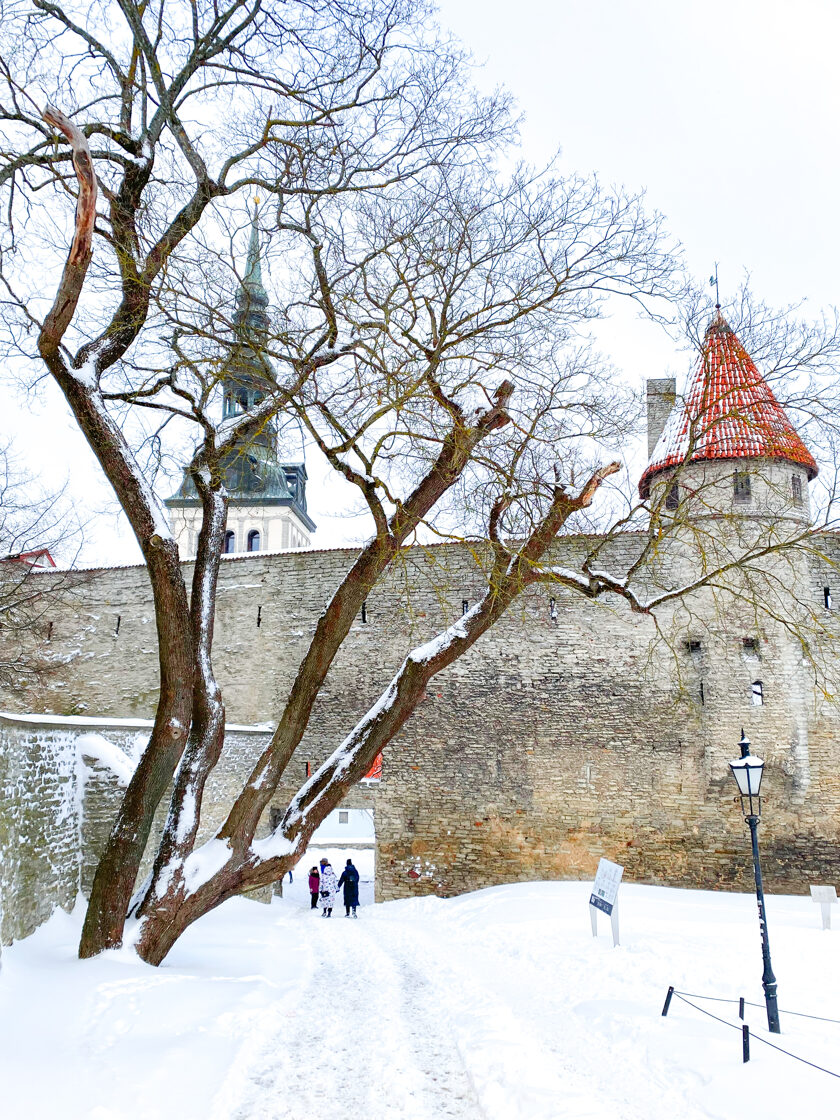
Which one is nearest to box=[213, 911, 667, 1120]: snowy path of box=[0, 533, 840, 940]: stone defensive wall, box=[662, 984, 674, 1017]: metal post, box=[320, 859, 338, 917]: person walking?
box=[662, 984, 674, 1017]: metal post

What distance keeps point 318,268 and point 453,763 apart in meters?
8.65

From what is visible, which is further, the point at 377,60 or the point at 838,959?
the point at 838,959

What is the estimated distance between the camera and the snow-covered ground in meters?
4.02

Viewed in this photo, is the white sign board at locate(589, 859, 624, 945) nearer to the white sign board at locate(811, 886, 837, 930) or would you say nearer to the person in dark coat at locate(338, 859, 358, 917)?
the white sign board at locate(811, 886, 837, 930)

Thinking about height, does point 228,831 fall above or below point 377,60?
below

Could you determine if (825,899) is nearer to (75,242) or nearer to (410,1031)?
(410,1031)

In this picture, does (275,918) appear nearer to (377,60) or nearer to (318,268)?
(318,268)

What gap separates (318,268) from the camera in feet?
19.0

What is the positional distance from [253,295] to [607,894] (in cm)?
650

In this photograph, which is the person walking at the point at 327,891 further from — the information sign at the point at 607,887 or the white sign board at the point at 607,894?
the information sign at the point at 607,887

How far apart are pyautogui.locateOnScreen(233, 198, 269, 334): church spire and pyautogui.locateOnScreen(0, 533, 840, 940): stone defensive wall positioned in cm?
588

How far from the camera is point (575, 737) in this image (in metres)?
12.3

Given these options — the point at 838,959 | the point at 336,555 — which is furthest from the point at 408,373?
the point at 336,555

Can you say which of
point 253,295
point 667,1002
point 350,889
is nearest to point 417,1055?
point 667,1002
